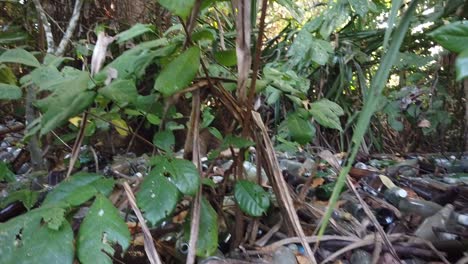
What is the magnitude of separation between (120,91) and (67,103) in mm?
77

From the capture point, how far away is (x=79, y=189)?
1.95 feet

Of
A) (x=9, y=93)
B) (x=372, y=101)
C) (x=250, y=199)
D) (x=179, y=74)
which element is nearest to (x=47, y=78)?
(x=9, y=93)

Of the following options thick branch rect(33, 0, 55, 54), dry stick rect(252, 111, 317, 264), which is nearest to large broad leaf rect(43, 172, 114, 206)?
dry stick rect(252, 111, 317, 264)

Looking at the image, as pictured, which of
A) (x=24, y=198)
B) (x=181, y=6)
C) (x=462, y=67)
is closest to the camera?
(x=462, y=67)

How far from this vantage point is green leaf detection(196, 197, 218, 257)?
610 mm

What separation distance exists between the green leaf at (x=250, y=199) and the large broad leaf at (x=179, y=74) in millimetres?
193

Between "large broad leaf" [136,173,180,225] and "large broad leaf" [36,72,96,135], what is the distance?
15cm

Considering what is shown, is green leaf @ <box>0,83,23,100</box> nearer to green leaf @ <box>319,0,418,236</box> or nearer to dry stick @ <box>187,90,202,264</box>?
dry stick @ <box>187,90,202,264</box>

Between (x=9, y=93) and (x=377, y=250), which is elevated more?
(x=9, y=93)

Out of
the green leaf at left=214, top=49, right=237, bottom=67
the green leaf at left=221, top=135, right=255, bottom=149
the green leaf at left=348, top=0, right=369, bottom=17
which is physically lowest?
the green leaf at left=221, top=135, right=255, bottom=149

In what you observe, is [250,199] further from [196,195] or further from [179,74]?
[179,74]

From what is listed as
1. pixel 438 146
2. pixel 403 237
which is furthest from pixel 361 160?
pixel 403 237

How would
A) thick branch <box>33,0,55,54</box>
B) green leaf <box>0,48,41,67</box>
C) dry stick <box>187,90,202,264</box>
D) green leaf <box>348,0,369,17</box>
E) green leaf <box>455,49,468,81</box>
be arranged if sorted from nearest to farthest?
green leaf <box>455,49,468,81</box> → dry stick <box>187,90,202,264</box> → green leaf <box>0,48,41,67</box> → thick branch <box>33,0,55,54</box> → green leaf <box>348,0,369,17</box>

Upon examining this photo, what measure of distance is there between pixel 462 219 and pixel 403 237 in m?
0.15
